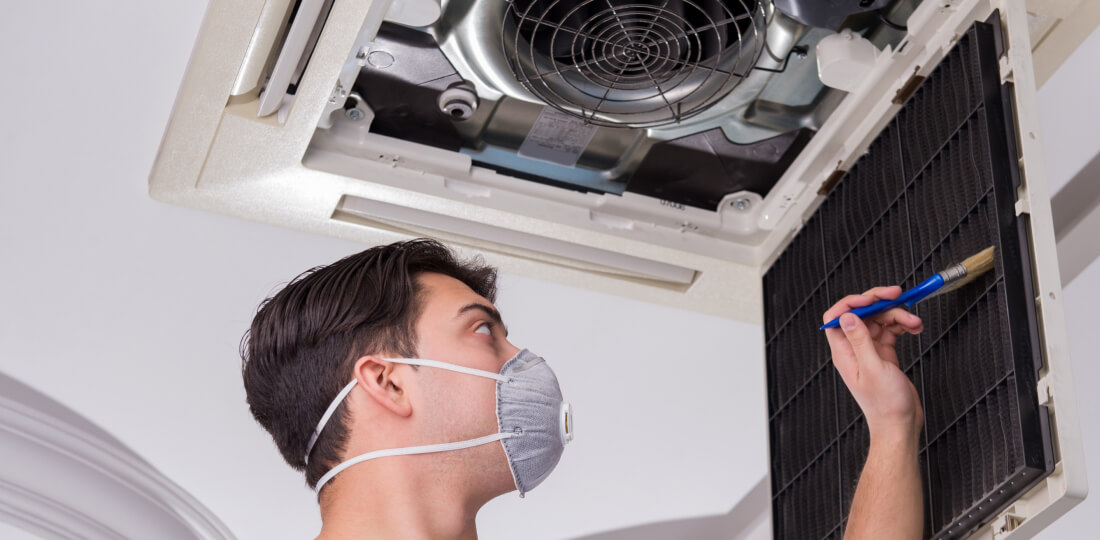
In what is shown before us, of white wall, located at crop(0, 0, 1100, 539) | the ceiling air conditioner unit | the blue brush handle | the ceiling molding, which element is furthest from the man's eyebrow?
the ceiling molding

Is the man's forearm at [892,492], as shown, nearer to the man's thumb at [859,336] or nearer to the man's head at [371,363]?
the man's thumb at [859,336]

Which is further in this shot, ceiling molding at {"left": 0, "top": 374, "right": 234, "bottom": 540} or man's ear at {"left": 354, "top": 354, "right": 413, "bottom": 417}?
ceiling molding at {"left": 0, "top": 374, "right": 234, "bottom": 540}

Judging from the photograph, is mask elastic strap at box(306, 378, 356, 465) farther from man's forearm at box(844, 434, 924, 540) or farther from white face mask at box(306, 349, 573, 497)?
man's forearm at box(844, 434, 924, 540)

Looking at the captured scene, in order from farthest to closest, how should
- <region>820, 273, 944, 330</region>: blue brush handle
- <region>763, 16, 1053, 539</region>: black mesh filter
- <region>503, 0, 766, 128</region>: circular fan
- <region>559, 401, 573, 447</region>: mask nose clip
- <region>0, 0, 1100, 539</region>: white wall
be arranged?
<region>0, 0, 1100, 539</region>: white wall, <region>503, 0, 766, 128</region>: circular fan, <region>559, 401, 573, 447</region>: mask nose clip, <region>820, 273, 944, 330</region>: blue brush handle, <region>763, 16, 1053, 539</region>: black mesh filter

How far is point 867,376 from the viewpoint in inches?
73.4

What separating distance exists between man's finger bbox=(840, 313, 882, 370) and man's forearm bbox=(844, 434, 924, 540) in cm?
12

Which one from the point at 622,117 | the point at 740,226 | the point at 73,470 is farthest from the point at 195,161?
the point at 73,470

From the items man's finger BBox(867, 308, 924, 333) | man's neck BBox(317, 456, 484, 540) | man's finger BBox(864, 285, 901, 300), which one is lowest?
man's neck BBox(317, 456, 484, 540)

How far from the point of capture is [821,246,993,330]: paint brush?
168 centimetres

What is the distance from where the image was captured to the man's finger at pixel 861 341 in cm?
186

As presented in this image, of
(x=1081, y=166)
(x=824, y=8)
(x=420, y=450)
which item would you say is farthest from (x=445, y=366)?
(x=1081, y=166)

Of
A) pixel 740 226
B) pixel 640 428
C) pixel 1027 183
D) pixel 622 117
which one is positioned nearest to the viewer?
pixel 1027 183

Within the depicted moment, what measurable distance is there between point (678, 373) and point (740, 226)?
1.16m

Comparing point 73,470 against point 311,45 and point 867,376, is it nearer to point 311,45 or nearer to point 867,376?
point 311,45
